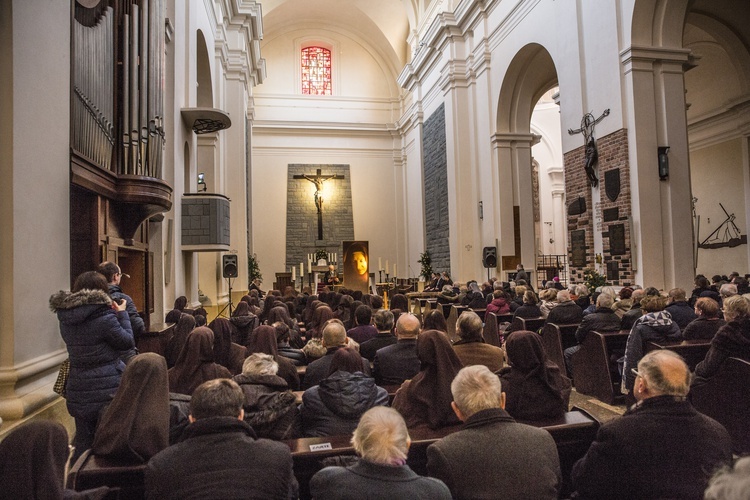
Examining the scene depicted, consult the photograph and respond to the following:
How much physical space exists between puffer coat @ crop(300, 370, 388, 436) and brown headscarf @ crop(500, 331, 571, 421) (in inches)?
31.6

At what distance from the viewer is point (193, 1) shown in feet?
33.1

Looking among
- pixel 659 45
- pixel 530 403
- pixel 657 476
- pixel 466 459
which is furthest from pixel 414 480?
pixel 659 45

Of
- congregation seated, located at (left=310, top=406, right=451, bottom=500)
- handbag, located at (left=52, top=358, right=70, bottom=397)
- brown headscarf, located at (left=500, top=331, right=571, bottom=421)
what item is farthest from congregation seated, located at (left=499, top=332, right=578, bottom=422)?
handbag, located at (left=52, top=358, right=70, bottom=397)

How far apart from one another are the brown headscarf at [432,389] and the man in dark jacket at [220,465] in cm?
116

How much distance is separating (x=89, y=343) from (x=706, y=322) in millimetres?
5040

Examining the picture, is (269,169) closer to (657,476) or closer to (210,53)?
(210,53)

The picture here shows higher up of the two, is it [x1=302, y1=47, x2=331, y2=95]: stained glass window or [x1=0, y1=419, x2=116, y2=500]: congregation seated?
[x1=302, y1=47, x2=331, y2=95]: stained glass window

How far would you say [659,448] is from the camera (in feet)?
7.10

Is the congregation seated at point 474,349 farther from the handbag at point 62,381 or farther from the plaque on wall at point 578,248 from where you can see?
the plaque on wall at point 578,248

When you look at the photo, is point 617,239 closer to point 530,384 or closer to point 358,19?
point 530,384

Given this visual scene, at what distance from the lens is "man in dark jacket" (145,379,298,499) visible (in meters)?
1.93

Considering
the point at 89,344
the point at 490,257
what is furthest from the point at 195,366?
the point at 490,257

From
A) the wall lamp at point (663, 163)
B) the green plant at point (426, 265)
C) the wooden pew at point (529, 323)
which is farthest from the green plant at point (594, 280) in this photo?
the green plant at point (426, 265)

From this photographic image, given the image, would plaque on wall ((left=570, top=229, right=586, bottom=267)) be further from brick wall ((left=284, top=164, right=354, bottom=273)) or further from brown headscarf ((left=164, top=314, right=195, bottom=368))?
brick wall ((left=284, top=164, right=354, bottom=273))
